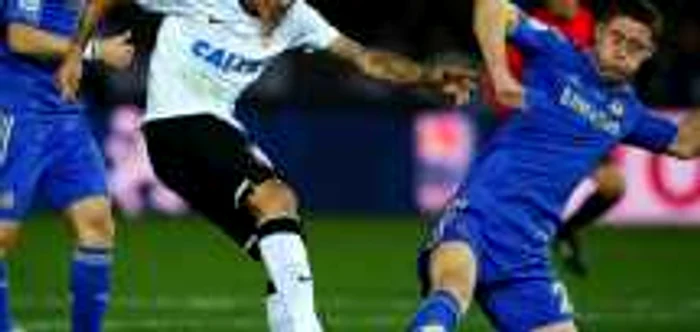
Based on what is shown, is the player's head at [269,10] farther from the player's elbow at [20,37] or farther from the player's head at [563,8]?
the player's head at [563,8]

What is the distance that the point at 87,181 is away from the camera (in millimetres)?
11039

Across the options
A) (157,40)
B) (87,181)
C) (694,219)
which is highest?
(157,40)

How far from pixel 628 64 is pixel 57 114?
2733mm

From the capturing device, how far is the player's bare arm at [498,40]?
31.4 feet

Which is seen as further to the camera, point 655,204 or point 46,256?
point 655,204

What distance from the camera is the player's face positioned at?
967 cm

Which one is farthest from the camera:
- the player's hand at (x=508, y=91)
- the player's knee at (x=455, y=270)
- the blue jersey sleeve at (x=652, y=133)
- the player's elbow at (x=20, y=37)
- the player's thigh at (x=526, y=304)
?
the player's elbow at (x=20, y=37)

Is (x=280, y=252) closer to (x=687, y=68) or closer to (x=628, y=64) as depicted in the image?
(x=628, y=64)

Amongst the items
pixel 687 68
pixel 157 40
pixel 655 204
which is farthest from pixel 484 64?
pixel 687 68

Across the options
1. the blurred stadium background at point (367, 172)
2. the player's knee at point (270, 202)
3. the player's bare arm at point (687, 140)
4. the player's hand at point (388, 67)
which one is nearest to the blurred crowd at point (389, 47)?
the blurred stadium background at point (367, 172)

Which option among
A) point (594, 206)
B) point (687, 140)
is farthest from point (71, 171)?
point (594, 206)

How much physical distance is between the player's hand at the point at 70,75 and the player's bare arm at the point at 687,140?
256 centimetres

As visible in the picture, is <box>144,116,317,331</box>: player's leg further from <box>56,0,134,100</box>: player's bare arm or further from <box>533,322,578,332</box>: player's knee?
<box>533,322,578,332</box>: player's knee

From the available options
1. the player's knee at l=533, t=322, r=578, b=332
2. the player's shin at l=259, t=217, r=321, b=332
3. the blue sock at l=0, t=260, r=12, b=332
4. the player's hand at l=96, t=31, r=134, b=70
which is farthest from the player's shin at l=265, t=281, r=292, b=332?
the blue sock at l=0, t=260, r=12, b=332
